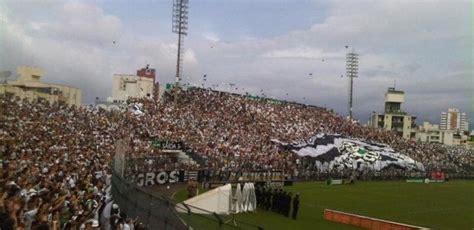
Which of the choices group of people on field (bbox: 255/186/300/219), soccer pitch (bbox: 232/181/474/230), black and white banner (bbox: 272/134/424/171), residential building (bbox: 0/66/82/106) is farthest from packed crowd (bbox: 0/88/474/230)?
residential building (bbox: 0/66/82/106)

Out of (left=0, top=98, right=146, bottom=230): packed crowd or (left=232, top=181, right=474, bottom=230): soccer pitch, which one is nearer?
(left=0, top=98, right=146, bottom=230): packed crowd

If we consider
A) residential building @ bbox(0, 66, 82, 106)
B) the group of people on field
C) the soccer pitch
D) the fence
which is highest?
residential building @ bbox(0, 66, 82, 106)

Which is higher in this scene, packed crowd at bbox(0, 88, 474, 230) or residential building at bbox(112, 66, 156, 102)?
residential building at bbox(112, 66, 156, 102)

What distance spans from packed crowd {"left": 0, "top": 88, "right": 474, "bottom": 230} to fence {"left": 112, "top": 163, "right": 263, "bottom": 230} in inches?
40.8

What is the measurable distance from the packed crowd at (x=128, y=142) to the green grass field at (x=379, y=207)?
6.56m

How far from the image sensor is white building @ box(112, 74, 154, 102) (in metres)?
110

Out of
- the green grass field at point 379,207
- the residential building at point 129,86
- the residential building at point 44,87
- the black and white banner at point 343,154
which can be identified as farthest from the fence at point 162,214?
the residential building at point 129,86

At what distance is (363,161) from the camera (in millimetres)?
58250

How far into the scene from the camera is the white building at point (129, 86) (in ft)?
362

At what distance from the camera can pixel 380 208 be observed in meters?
32.6

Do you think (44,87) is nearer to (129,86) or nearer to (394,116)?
(129,86)

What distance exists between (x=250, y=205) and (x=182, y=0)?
42.3 metres

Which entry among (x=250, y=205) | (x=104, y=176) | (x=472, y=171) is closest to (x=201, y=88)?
(x=472, y=171)

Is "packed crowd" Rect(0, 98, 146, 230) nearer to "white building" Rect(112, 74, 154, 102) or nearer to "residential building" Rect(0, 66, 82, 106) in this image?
"residential building" Rect(0, 66, 82, 106)
